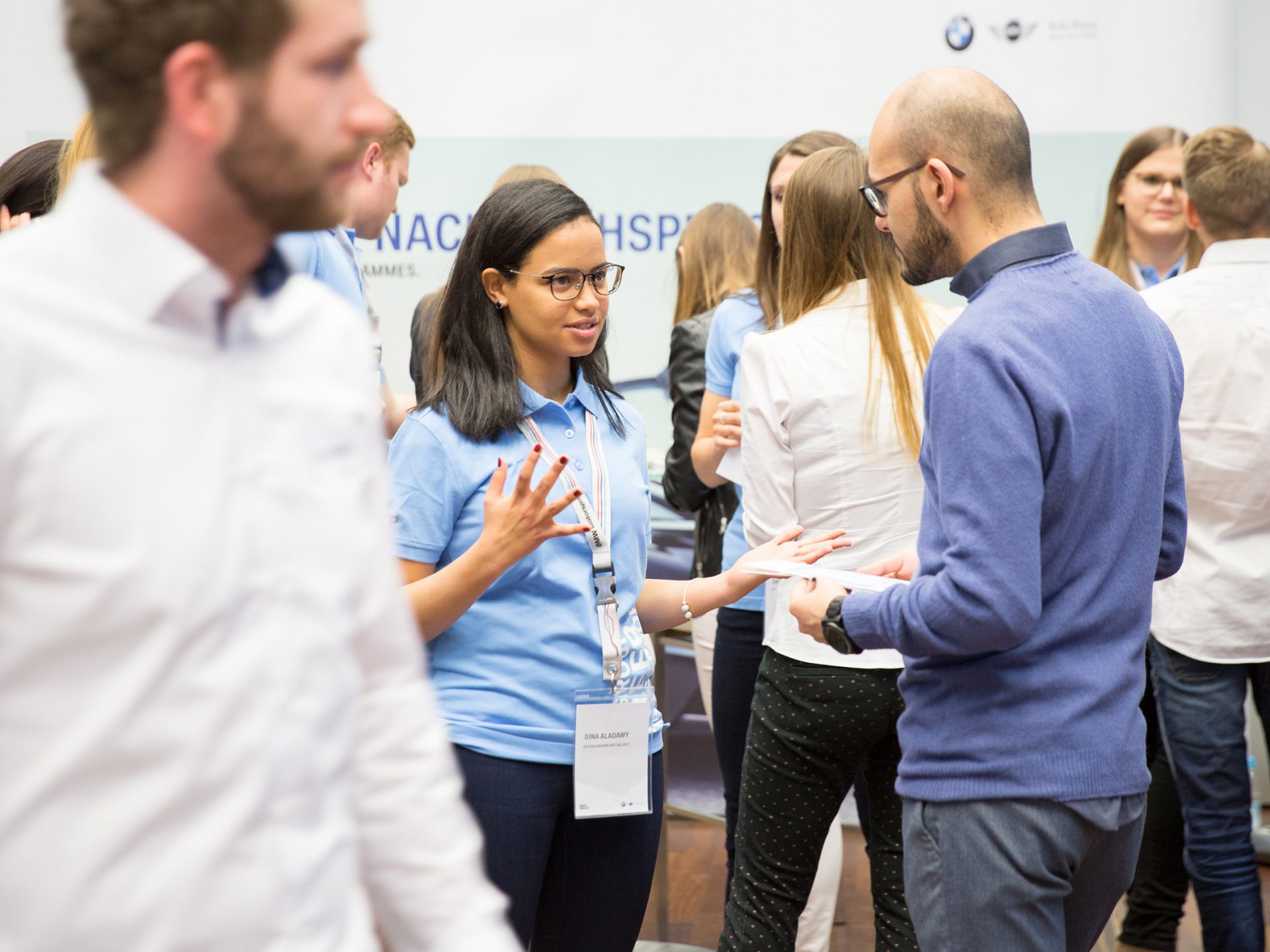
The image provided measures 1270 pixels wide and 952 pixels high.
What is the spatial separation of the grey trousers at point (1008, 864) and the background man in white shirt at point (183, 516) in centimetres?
91

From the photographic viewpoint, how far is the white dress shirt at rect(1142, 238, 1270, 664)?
279 cm

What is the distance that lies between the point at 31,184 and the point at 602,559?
1.20 meters

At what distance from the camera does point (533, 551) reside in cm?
185

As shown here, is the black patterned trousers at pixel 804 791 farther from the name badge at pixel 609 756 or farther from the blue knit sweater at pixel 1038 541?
the blue knit sweater at pixel 1038 541

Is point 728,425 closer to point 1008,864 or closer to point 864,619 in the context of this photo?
point 864,619

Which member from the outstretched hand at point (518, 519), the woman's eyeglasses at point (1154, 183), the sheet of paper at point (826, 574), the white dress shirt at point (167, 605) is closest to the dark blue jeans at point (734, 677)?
the sheet of paper at point (826, 574)

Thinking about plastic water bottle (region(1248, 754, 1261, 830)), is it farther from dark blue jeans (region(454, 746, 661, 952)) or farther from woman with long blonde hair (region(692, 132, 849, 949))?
dark blue jeans (region(454, 746, 661, 952))

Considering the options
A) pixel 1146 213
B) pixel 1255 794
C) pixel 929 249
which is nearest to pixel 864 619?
pixel 929 249

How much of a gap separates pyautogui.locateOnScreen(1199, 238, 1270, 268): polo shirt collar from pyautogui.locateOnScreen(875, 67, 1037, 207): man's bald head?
53.1 inches

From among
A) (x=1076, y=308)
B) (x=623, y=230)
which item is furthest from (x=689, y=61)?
(x=1076, y=308)

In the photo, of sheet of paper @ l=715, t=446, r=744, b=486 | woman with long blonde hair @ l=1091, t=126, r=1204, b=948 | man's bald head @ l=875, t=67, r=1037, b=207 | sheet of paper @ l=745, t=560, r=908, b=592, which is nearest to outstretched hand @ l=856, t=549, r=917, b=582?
sheet of paper @ l=745, t=560, r=908, b=592

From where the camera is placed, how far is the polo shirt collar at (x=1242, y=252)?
285 cm

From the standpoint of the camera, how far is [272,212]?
854mm

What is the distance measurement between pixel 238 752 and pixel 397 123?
90.9 inches
